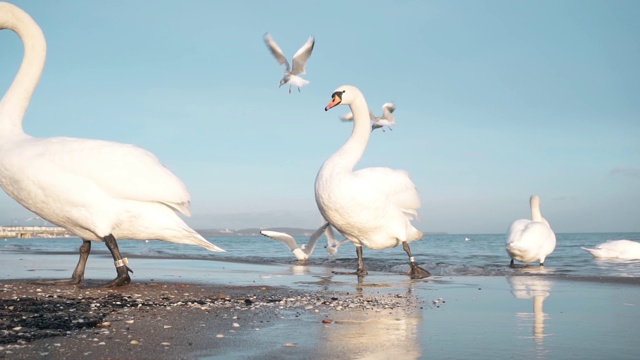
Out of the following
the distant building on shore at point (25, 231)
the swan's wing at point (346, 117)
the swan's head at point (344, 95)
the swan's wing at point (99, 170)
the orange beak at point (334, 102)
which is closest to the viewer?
the swan's wing at point (99, 170)

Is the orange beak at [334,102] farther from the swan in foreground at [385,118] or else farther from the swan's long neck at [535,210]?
the swan's long neck at [535,210]

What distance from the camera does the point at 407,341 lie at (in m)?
4.86

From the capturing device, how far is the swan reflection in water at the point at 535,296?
538 cm

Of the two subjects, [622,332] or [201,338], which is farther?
[622,332]

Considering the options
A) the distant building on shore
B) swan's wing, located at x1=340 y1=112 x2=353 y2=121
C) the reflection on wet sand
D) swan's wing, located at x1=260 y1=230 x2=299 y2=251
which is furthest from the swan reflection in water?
the distant building on shore

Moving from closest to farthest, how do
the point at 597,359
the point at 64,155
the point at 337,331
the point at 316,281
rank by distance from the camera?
the point at 597,359, the point at 337,331, the point at 64,155, the point at 316,281

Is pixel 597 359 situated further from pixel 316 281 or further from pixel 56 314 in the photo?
pixel 316 281

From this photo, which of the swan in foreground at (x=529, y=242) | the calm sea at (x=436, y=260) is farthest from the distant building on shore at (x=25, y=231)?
the swan in foreground at (x=529, y=242)

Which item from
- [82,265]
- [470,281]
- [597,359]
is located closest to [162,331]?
[597,359]

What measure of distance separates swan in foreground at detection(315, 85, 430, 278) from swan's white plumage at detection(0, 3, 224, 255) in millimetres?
3260

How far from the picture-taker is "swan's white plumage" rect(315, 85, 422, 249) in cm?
1130

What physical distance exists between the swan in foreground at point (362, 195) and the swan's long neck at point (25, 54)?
4.68 metres

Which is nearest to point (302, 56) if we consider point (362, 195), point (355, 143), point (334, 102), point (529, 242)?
point (334, 102)

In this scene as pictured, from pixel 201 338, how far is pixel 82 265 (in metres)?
4.49
